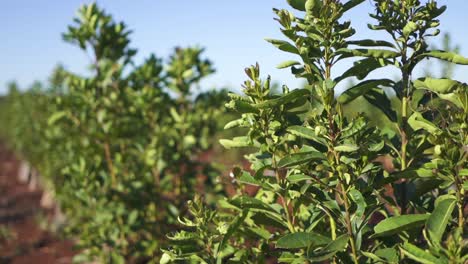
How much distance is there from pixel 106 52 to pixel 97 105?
43 centimetres

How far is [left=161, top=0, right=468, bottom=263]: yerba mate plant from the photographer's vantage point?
1.63 meters

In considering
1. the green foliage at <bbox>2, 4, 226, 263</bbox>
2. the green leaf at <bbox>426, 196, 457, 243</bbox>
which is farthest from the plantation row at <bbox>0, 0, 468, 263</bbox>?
the green foliage at <bbox>2, 4, 226, 263</bbox>

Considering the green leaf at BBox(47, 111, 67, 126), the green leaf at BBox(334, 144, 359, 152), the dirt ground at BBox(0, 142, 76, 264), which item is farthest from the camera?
the dirt ground at BBox(0, 142, 76, 264)

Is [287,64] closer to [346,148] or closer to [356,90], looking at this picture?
[356,90]

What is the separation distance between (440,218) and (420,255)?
15 centimetres

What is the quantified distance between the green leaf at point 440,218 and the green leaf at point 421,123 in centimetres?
23

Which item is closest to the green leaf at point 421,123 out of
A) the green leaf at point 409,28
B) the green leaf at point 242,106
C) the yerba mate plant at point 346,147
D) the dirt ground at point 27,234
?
the yerba mate plant at point 346,147

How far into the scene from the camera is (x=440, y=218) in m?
1.56

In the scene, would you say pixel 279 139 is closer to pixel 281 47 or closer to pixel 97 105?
pixel 281 47

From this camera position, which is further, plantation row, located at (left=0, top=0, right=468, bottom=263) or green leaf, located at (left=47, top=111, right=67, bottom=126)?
green leaf, located at (left=47, top=111, right=67, bottom=126)

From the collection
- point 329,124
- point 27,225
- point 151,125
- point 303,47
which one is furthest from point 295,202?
point 27,225

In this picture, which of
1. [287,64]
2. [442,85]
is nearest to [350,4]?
[287,64]

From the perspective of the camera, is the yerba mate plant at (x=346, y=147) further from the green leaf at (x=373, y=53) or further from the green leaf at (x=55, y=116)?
the green leaf at (x=55, y=116)

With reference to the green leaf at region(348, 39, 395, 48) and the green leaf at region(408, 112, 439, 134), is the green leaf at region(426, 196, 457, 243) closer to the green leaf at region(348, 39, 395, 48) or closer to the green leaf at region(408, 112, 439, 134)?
the green leaf at region(408, 112, 439, 134)
